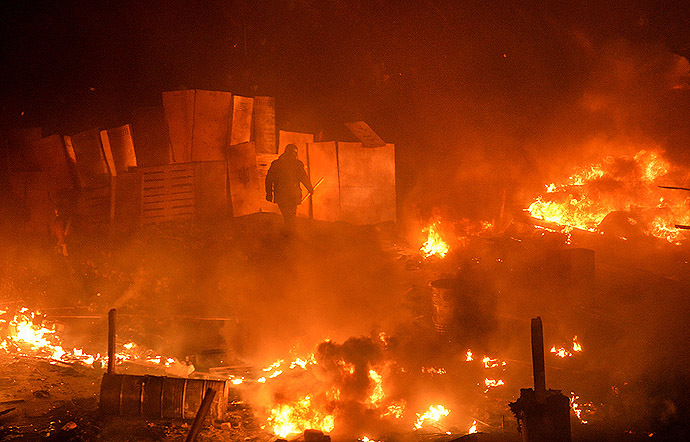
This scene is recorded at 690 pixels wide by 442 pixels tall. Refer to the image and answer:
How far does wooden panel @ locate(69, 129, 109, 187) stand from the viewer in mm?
13609

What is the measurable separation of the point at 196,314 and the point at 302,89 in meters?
9.31

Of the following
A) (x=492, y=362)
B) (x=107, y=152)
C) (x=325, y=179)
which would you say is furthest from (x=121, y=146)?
(x=492, y=362)

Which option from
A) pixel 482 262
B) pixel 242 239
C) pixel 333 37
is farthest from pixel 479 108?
pixel 242 239

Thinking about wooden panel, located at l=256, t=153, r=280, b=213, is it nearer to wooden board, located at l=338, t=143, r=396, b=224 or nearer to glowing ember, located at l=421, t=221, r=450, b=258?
wooden board, located at l=338, t=143, r=396, b=224

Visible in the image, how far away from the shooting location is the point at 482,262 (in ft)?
38.2

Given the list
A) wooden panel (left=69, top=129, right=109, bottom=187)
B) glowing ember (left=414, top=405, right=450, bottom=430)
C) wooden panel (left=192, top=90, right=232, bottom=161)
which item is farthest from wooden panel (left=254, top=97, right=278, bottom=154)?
glowing ember (left=414, top=405, right=450, bottom=430)

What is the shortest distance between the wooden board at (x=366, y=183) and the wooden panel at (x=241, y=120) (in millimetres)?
2746

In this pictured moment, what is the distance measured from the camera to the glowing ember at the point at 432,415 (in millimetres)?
7445

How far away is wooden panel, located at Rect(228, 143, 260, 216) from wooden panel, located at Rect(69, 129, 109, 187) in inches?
136

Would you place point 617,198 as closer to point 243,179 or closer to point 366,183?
point 366,183

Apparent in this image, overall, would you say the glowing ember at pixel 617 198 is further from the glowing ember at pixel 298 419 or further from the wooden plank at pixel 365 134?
the glowing ember at pixel 298 419

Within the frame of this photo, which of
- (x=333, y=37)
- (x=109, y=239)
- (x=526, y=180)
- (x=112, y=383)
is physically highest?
(x=333, y=37)

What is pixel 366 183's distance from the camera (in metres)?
16.2

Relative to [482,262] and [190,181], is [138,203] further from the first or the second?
[482,262]
